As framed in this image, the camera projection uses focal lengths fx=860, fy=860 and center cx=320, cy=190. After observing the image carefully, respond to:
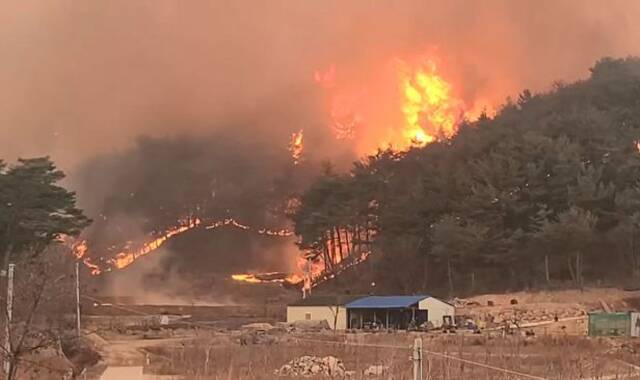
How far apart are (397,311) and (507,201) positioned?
12290 millimetres

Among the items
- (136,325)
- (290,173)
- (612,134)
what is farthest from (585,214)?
(290,173)

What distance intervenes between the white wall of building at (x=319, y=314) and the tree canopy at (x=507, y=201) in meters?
9.65

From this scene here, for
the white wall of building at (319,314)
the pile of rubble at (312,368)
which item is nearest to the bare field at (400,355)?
the pile of rubble at (312,368)

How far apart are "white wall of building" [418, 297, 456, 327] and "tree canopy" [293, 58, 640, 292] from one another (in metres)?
7.40

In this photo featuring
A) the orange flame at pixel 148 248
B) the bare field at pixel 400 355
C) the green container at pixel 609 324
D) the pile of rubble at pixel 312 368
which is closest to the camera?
the bare field at pixel 400 355

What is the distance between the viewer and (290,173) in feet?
353

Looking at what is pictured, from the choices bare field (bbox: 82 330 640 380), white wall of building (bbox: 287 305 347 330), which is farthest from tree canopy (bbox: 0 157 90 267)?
white wall of building (bbox: 287 305 347 330)

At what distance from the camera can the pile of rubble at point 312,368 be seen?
94.4 ft

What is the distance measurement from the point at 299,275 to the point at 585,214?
40772mm

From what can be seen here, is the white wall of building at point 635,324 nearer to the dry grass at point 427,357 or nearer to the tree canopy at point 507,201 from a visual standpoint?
the dry grass at point 427,357

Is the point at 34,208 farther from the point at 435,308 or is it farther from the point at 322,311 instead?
the point at 435,308

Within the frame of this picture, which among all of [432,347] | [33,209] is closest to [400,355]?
[432,347]

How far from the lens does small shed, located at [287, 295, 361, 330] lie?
59.6 meters

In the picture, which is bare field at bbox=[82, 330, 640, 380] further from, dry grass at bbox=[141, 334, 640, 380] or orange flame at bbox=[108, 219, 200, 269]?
orange flame at bbox=[108, 219, 200, 269]
